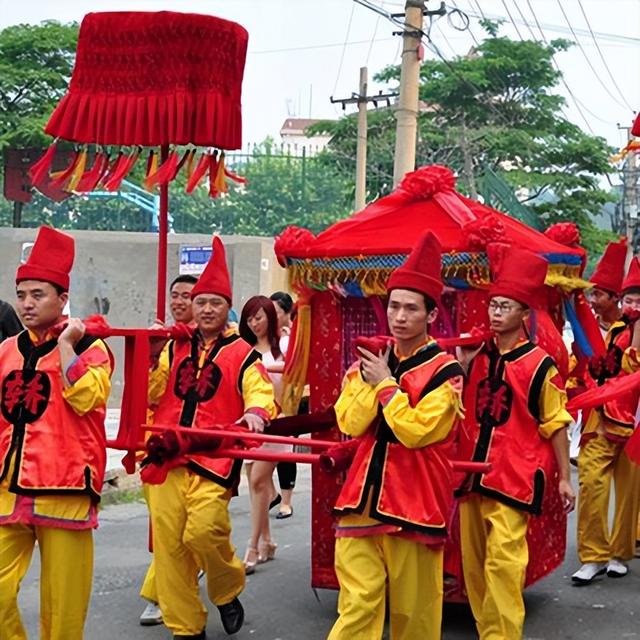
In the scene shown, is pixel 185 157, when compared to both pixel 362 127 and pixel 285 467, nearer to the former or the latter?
pixel 285 467

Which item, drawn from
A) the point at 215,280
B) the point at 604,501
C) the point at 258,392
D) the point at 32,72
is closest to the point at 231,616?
the point at 258,392

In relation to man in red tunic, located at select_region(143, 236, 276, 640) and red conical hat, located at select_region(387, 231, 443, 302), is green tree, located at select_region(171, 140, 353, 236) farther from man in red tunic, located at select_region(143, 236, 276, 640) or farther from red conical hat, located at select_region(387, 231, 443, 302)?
red conical hat, located at select_region(387, 231, 443, 302)

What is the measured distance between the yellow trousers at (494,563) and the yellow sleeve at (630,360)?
1911 mm

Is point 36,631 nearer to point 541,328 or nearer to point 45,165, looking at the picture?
point 45,165

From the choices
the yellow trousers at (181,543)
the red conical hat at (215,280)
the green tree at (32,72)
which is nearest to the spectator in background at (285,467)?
the red conical hat at (215,280)

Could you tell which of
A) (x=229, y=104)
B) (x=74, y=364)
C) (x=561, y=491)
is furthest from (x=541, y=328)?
(x=74, y=364)

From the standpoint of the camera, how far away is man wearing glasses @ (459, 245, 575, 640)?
18.3 feet

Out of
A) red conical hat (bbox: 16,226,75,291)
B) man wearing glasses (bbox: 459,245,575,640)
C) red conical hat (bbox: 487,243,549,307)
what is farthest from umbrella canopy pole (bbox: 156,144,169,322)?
red conical hat (bbox: 487,243,549,307)

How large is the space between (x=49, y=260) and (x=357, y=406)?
1.49 meters

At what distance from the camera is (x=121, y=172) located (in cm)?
648

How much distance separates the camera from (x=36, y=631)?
607 centimetres

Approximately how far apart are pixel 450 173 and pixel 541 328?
3.26 ft

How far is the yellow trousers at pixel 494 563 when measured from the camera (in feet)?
18.1

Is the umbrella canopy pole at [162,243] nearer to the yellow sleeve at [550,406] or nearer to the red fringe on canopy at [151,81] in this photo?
the red fringe on canopy at [151,81]
